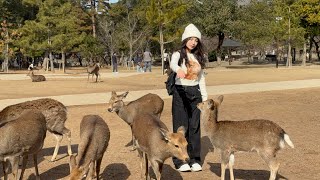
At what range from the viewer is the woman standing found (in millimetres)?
7344

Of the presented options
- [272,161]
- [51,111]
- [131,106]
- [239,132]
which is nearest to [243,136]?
[239,132]

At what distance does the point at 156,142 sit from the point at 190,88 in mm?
1658

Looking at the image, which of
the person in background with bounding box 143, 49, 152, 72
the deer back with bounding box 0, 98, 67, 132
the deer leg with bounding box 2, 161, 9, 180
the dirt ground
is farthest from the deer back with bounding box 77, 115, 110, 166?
the person in background with bounding box 143, 49, 152, 72

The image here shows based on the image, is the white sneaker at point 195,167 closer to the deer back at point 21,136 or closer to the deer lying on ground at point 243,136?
the deer lying on ground at point 243,136

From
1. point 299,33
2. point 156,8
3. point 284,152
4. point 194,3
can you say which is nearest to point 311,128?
point 284,152

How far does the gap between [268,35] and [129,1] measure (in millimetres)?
32189

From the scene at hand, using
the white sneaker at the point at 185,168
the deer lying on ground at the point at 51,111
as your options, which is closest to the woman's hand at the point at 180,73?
the white sneaker at the point at 185,168

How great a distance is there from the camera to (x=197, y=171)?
25.1ft

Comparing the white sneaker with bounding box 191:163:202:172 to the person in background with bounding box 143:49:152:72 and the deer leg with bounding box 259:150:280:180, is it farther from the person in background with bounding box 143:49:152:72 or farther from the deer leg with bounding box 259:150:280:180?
the person in background with bounding box 143:49:152:72

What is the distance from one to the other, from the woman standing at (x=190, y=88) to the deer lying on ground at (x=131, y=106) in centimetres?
127

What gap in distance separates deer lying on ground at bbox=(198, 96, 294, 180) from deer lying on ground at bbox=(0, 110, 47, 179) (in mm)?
2712

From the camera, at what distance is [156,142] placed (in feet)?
20.4

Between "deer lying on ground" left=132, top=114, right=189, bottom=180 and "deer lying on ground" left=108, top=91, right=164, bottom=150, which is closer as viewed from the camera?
Result: "deer lying on ground" left=132, top=114, right=189, bottom=180

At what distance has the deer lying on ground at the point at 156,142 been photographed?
5.77 metres
